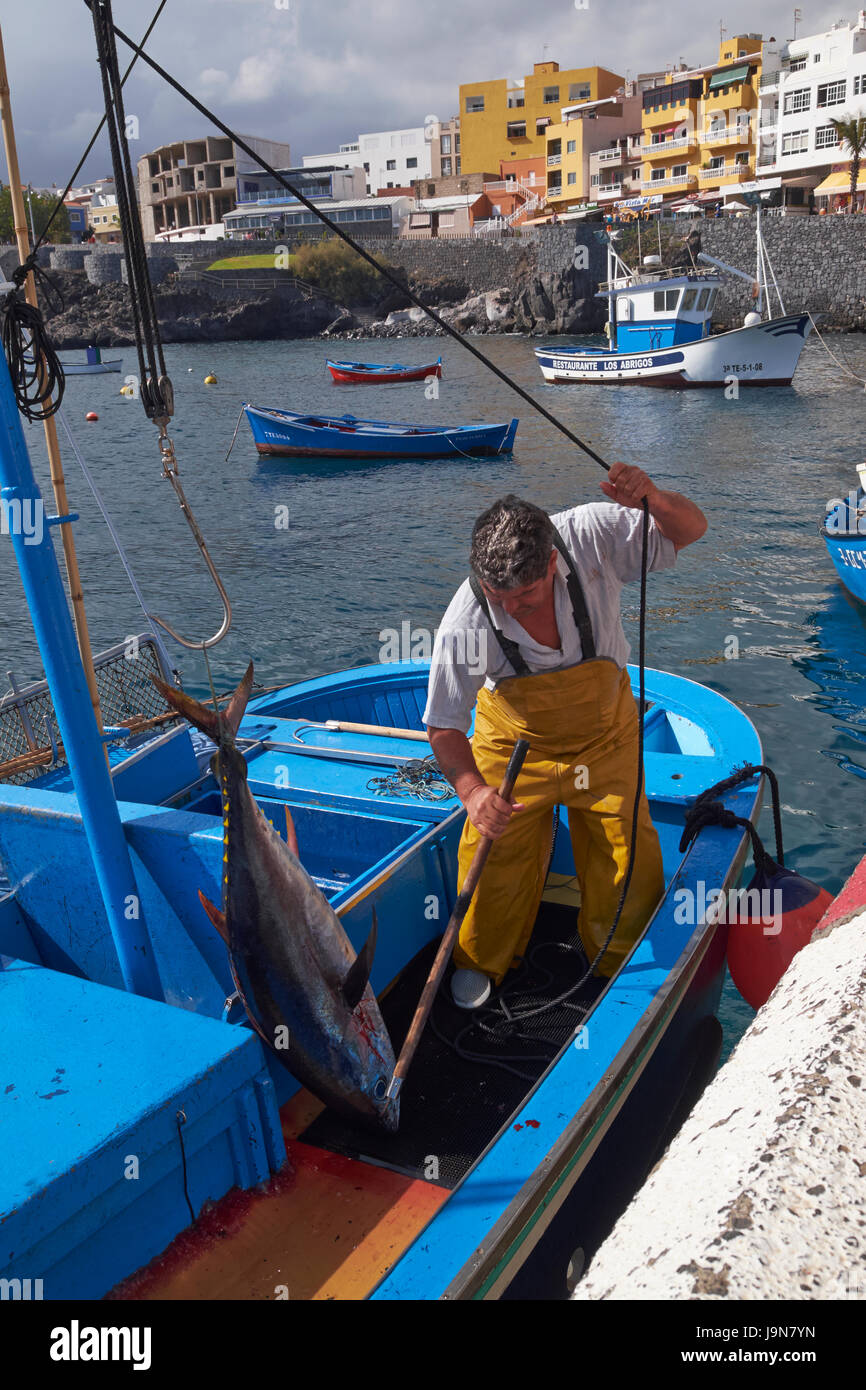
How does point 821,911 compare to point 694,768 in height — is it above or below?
below

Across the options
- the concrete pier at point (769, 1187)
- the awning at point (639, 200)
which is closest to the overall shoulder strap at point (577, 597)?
the concrete pier at point (769, 1187)

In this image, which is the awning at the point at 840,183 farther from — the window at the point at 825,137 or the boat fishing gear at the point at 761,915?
the boat fishing gear at the point at 761,915

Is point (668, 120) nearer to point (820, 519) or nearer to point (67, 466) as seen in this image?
point (67, 466)

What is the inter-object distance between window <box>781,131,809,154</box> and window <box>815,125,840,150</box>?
2.69ft

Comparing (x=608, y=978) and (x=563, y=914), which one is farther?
(x=563, y=914)

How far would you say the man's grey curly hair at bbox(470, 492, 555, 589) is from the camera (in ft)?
11.4

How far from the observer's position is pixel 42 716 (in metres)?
5.54

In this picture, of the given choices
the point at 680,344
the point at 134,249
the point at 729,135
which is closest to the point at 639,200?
the point at 729,135

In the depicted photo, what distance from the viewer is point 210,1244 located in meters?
2.88

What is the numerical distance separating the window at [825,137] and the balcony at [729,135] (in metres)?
6.17

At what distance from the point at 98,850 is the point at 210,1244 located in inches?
55.0

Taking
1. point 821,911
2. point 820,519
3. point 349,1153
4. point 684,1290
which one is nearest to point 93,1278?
point 349,1153

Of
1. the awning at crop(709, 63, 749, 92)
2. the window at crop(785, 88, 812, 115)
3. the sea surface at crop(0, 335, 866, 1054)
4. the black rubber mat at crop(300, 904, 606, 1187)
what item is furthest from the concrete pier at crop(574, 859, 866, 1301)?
the awning at crop(709, 63, 749, 92)

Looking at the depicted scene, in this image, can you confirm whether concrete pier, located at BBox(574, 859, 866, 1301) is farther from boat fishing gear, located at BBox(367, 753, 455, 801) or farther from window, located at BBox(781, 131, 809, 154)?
window, located at BBox(781, 131, 809, 154)
